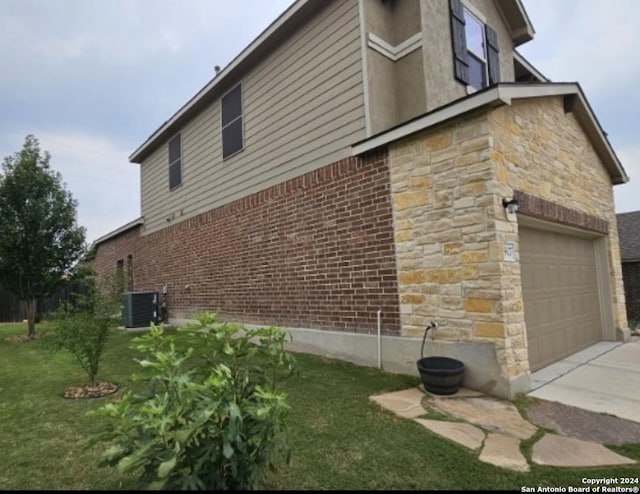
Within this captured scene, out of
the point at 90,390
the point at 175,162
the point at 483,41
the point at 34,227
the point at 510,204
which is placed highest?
the point at 483,41

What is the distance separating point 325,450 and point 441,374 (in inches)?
72.7

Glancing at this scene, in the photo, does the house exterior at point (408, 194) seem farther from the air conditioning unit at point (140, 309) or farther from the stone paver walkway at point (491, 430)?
the air conditioning unit at point (140, 309)

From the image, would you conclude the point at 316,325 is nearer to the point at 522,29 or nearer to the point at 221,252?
the point at 221,252

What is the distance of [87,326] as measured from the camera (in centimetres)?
481

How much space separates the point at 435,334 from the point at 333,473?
2634 millimetres

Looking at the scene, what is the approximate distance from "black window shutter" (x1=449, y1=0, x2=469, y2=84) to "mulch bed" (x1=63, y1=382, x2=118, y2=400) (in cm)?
715

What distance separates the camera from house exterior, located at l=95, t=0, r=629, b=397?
4625 millimetres

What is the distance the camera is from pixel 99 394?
455cm

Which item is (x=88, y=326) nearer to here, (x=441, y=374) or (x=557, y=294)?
(x=441, y=374)

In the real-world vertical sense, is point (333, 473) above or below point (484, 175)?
below

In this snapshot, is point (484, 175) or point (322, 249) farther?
point (322, 249)

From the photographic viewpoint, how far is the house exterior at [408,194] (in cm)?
462

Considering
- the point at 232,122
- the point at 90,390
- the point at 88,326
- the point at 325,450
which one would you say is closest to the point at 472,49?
the point at 232,122

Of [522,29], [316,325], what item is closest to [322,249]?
[316,325]
